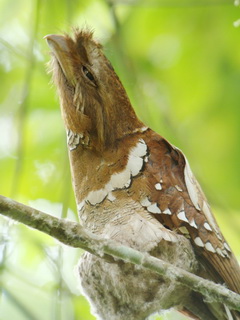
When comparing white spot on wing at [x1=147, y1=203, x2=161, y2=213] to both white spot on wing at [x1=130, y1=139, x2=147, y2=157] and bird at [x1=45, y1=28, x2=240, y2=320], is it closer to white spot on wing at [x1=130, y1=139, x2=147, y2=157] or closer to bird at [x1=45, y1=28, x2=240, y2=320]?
bird at [x1=45, y1=28, x2=240, y2=320]

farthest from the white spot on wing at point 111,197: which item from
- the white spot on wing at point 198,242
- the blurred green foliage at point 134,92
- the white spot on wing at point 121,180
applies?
the blurred green foliage at point 134,92

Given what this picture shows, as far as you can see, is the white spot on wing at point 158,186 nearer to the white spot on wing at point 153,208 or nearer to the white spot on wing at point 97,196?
the white spot on wing at point 153,208

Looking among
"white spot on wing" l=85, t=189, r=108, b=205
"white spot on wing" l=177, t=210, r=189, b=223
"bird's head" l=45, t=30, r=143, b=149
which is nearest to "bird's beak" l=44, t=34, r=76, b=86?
"bird's head" l=45, t=30, r=143, b=149

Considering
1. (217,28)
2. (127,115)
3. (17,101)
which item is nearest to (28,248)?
(17,101)

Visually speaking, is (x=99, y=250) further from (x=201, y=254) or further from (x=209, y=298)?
(x=201, y=254)

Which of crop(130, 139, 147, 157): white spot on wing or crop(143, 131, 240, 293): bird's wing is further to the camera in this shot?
crop(130, 139, 147, 157): white spot on wing

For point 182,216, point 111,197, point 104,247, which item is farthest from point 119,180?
point 104,247

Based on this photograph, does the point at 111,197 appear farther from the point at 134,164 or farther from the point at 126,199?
the point at 134,164
